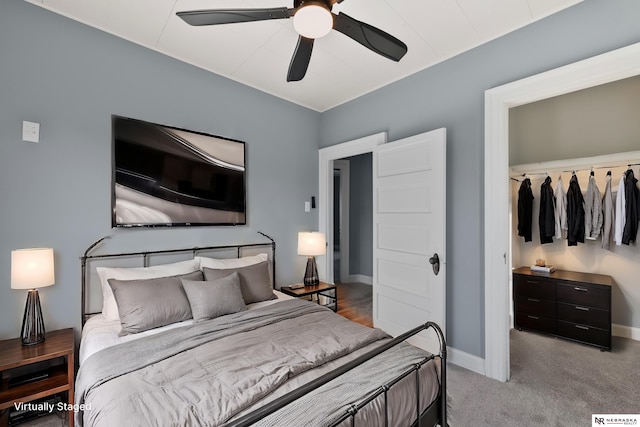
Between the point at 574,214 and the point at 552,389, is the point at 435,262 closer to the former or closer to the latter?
the point at 552,389

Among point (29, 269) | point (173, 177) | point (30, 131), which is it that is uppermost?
point (30, 131)

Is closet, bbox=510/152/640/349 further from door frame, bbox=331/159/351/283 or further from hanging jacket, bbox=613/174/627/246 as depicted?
door frame, bbox=331/159/351/283

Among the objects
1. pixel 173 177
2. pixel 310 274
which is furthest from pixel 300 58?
pixel 310 274

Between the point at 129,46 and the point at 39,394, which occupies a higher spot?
the point at 129,46

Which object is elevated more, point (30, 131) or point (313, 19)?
point (313, 19)

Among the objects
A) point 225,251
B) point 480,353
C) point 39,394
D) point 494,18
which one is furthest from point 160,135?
point 480,353

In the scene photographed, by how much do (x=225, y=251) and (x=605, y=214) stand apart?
4303 millimetres

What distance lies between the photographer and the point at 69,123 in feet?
7.42

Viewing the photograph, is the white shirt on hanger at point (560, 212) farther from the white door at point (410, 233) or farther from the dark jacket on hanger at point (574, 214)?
the white door at point (410, 233)

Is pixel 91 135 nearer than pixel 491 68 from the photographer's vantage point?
Yes

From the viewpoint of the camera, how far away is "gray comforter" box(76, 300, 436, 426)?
45.7 inches

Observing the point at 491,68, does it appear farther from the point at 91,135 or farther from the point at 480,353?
the point at 91,135

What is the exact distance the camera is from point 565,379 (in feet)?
7.93

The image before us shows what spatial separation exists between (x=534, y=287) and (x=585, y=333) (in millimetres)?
601
